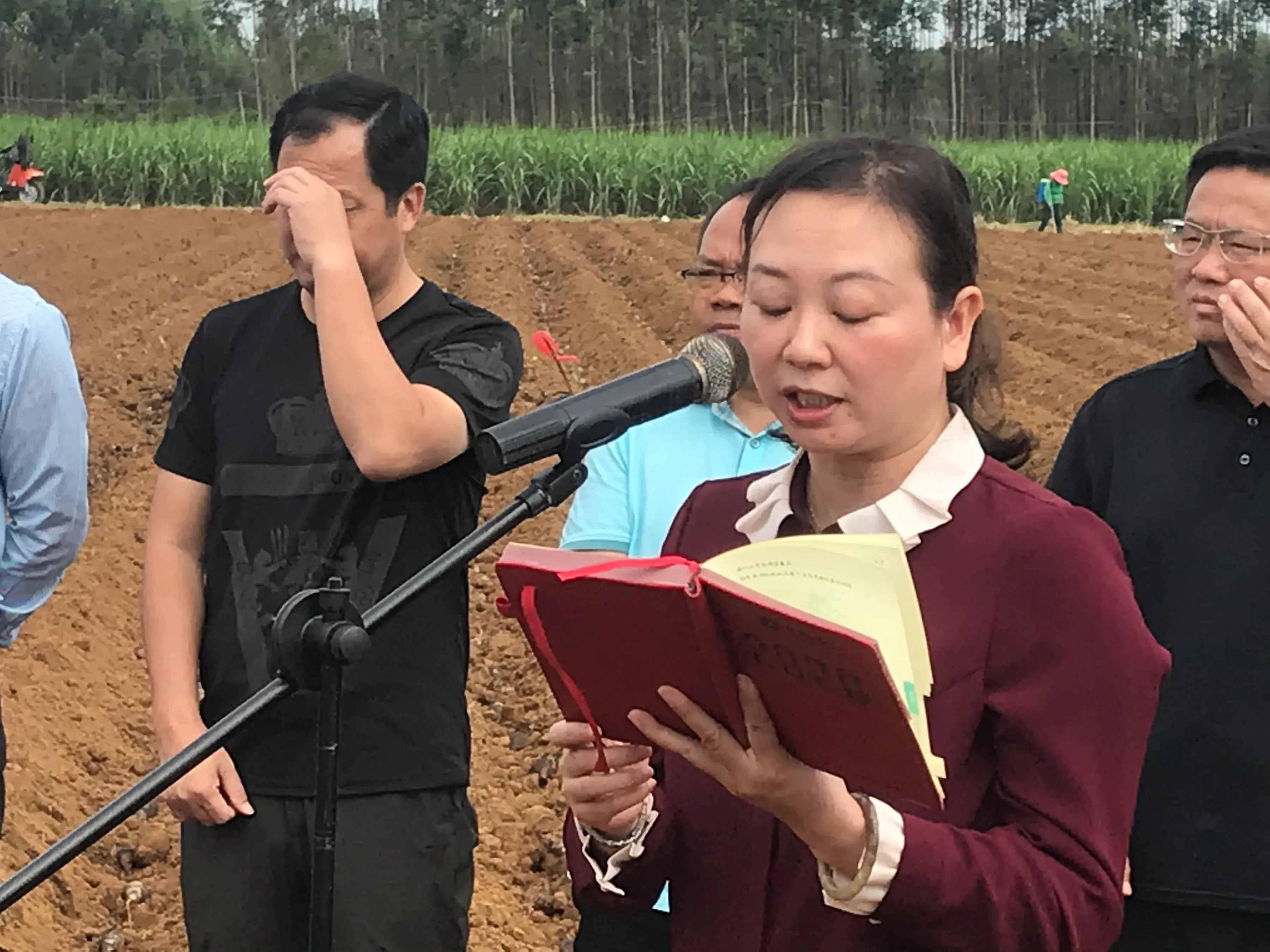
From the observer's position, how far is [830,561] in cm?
112

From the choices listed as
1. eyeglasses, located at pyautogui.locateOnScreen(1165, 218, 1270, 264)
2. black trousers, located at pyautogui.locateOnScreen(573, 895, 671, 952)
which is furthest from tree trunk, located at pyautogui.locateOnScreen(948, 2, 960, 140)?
black trousers, located at pyautogui.locateOnScreen(573, 895, 671, 952)

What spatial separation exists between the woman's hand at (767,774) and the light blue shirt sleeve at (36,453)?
1611 mm

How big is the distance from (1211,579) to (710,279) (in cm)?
82

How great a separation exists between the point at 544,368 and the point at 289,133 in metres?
7.74

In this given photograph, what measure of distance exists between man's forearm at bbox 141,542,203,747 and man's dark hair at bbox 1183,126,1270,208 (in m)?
1.60

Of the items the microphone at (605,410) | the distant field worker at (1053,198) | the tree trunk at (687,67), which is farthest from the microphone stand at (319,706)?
the tree trunk at (687,67)

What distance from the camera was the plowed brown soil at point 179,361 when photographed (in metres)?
4.20

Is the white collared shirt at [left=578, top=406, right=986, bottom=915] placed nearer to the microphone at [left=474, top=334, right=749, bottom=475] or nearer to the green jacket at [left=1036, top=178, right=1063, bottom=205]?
the microphone at [left=474, top=334, right=749, bottom=475]

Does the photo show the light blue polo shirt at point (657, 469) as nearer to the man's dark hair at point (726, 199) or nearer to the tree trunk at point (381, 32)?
the man's dark hair at point (726, 199)

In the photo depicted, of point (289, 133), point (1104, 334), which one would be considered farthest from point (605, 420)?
point (1104, 334)

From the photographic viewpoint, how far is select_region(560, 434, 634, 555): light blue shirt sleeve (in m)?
2.23

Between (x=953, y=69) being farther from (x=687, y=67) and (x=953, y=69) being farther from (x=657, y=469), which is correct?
(x=657, y=469)

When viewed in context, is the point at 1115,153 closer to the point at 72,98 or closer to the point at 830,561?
the point at 72,98

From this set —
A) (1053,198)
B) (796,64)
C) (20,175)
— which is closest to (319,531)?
(1053,198)
